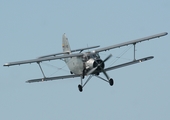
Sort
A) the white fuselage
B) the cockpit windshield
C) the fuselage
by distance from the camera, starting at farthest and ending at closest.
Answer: the white fuselage → the cockpit windshield → the fuselage

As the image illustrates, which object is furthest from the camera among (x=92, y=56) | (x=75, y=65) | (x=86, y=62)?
(x=75, y=65)

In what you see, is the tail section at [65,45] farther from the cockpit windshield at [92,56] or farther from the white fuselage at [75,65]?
the cockpit windshield at [92,56]

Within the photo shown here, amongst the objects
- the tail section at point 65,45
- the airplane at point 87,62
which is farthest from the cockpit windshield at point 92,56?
the tail section at point 65,45

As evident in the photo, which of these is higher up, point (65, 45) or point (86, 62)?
point (86, 62)

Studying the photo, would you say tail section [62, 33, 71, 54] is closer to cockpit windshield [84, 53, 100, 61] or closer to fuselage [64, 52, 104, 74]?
fuselage [64, 52, 104, 74]

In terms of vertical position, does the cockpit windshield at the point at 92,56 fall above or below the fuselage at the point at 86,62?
above

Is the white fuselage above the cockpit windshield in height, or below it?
below

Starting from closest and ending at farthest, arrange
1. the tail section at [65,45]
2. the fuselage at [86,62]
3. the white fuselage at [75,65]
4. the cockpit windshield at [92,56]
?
the fuselage at [86,62]
the cockpit windshield at [92,56]
the white fuselage at [75,65]
the tail section at [65,45]

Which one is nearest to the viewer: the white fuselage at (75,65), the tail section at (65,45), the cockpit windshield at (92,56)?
the cockpit windshield at (92,56)

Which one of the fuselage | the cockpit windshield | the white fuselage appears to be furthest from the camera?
the white fuselage

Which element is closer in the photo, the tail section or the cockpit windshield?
the cockpit windshield

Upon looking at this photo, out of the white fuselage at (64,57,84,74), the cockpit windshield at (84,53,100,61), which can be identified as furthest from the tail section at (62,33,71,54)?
the cockpit windshield at (84,53,100,61)

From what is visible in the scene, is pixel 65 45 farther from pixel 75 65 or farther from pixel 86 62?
pixel 86 62

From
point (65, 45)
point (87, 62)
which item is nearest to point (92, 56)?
point (87, 62)
